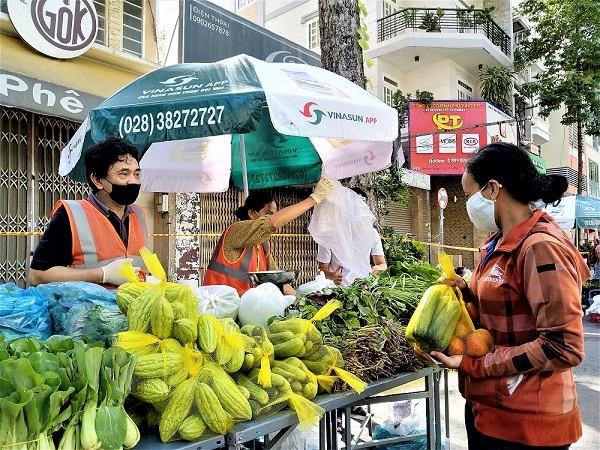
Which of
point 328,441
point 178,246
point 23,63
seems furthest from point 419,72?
point 328,441

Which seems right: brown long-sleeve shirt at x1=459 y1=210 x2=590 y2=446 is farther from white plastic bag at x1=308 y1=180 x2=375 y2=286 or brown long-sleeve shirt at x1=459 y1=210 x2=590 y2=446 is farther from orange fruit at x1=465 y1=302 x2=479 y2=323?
white plastic bag at x1=308 y1=180 x2=375 y2=286

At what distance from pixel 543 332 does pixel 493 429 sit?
465 millimetres

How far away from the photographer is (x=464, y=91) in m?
20.2

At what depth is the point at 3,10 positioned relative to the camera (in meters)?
5.85

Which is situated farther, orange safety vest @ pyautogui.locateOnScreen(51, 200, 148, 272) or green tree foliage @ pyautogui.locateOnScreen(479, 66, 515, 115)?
green tree foliage @ pyautogui.locateOnScreen(479, 66, 515, 115)

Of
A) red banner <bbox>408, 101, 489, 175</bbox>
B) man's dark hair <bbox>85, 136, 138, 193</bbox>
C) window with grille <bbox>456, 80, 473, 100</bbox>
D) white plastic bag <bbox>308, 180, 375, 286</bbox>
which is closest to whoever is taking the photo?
man's dark hair <bbox>85, 136, 138, 193</bbox>

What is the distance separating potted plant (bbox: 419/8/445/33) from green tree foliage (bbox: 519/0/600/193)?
331cm

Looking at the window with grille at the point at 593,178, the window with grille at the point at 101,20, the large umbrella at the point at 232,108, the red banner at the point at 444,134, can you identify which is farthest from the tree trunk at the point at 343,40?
the window with grille at the point at 593,178

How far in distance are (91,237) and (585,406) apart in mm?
5102

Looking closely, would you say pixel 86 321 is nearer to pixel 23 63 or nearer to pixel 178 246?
pixel 23 63

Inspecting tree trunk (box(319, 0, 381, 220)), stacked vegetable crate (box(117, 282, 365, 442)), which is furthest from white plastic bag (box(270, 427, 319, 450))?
tree trunk (box(319, 0, 381, 220))

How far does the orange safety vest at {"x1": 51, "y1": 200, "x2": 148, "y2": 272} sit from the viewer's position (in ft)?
8.45

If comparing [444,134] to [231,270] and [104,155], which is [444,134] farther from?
[104,155]

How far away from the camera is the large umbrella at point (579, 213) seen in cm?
1377
